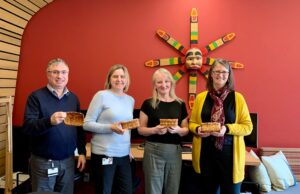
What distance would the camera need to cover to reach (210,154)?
1958mm

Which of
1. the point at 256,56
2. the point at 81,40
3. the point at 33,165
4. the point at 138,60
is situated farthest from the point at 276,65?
the point at 33,165

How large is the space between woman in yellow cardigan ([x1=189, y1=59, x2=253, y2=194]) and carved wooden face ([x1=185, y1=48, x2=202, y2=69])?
105 centimetres

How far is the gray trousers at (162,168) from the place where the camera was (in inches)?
79.0

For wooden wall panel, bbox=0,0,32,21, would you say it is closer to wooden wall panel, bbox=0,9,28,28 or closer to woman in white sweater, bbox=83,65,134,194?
wooden wall panel, bbox=0,9,28,28

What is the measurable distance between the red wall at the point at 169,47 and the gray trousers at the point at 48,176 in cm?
148

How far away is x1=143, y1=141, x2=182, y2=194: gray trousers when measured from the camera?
2.01 meters

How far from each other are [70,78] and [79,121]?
5.21 ft

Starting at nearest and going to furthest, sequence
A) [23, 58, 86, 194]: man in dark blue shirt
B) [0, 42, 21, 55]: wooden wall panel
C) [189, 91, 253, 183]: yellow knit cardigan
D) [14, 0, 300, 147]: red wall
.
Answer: [23, 58, 86, 194]: man in dark blue shirt
[189, 91, 253, 183]: yellow knit cardigan
[0, 42, 21, 55]: wooden wall panel
[14, 0, 300, 147]: red wall

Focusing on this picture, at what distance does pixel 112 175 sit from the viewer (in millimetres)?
1978

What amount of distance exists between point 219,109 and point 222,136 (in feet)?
0.66

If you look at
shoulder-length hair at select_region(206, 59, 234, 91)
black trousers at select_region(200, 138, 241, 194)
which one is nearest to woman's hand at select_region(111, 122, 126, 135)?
black trousers at select_region(200, 138, 241, 194)

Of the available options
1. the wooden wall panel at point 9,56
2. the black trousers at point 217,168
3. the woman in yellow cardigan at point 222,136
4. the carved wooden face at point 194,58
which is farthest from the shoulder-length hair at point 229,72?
the wooden wall panel at point 9,56

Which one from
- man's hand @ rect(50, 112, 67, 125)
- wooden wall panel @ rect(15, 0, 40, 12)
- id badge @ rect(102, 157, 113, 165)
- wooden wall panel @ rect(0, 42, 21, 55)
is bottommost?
id badge @ rect(102, 157, 113, 165)

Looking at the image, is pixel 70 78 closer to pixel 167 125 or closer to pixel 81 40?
pixel 81 40
